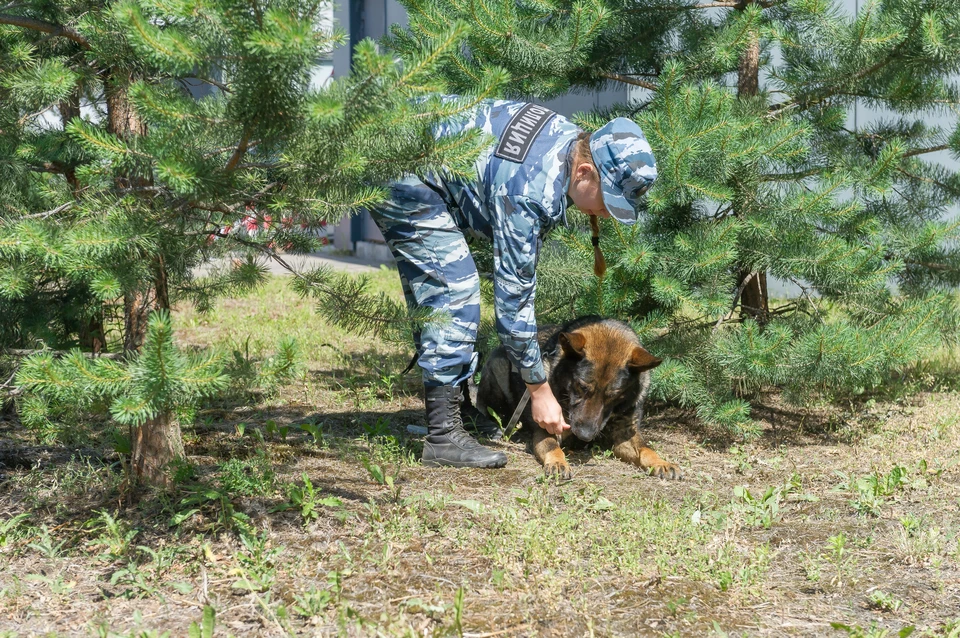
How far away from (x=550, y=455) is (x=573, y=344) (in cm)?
65

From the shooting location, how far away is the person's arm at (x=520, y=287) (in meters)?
4.18

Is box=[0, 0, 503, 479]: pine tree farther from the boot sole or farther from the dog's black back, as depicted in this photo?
the dog's black back

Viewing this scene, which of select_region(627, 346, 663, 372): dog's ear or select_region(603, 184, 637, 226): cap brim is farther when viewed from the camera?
select_region(627, 346, 663, 372): dog's ear

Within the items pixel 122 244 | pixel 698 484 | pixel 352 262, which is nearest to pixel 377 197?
pixel 122 244

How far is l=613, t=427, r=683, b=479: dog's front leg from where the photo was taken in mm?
4961

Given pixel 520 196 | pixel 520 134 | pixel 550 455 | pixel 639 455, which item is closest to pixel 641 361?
pixel 639 455

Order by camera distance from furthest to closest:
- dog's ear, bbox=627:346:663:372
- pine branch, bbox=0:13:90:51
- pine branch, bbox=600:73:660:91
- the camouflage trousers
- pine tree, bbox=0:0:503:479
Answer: pine branch, bbox=600:73:660:91 → dog's ear, bbox=627:346:663:372 → the camouflage trousers → pine branch, bbox=0:13:90:51 → pine tree, bbox=0:0:503:479

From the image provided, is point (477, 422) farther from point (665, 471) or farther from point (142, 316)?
point (142, 316)

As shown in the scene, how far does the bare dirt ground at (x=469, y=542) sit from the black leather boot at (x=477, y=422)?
10.9 inches

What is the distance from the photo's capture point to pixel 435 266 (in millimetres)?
4520

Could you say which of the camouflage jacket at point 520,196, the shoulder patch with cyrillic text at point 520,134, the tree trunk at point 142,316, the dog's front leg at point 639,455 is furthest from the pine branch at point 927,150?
the tree trunk at point 142,316

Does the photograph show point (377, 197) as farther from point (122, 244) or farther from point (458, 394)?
point (458, 394)

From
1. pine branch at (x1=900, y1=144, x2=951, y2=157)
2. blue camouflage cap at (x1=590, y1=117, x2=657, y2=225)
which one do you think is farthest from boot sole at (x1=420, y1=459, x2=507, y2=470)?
pine branch at (x1=900, y1=144, x2=951, y2=157)

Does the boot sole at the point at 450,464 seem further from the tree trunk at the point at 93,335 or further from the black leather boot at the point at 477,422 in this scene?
the tree trunk at the point at 93,335
